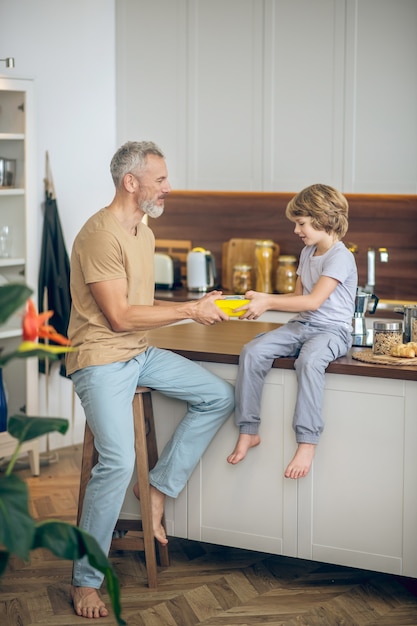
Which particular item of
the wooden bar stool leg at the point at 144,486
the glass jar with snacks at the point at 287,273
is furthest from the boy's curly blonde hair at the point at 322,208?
the glass jar with snacks at the point at 287,273

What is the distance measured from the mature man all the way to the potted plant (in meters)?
1.13

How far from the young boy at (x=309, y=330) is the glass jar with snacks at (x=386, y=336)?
0.38 feet

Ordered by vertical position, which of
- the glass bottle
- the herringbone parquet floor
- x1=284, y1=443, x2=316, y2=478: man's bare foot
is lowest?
the herringbone parquet floor

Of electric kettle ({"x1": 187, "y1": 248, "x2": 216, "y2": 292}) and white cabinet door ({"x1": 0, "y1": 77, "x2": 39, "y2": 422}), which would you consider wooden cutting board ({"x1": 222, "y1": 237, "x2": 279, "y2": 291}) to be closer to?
electric kettle ({"x1": 187, "y1": 248, "x2": 216, "y2": 292})

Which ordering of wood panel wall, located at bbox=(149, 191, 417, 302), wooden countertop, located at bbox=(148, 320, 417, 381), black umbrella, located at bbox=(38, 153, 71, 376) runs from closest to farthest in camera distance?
wooden countertop, located at bbox=(148, 320, 417, 381) → black umbrella, located at bbox=(38, 153, 71, 376) → wood panel wall, located at bbox=(149, 191, 417, 302)

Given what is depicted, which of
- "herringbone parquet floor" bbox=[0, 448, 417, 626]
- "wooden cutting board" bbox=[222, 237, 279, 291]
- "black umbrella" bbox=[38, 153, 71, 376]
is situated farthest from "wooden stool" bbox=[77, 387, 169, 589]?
"wooden cutting board" bbox=[222, 237, 279, 291]

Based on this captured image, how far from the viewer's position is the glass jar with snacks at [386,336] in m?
3.36

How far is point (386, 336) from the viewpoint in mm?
3363

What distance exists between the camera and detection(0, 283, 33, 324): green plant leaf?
1959mm

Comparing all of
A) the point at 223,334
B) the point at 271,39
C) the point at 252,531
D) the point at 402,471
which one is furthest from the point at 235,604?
the point at 271,39

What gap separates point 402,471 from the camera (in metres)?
3.24

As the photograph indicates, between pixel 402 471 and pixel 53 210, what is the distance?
2.59m

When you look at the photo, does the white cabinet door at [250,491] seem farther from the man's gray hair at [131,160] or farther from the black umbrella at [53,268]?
the black umbrella at [53,268]

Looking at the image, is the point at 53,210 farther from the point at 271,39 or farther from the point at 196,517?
the point at 196,517
